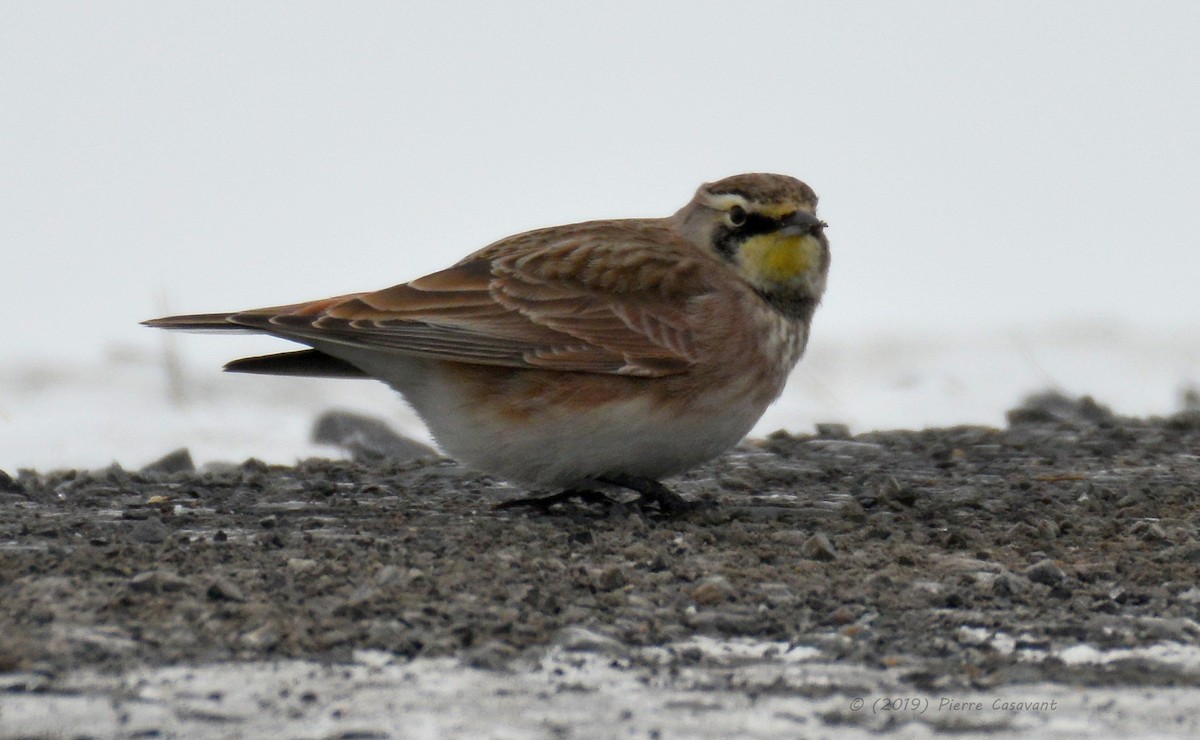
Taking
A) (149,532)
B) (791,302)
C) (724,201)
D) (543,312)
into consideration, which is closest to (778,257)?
(791,302)

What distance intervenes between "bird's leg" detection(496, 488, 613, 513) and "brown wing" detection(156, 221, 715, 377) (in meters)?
0.58

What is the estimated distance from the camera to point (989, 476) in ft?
25.4

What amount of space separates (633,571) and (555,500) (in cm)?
136

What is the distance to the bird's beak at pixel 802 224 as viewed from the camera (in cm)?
669

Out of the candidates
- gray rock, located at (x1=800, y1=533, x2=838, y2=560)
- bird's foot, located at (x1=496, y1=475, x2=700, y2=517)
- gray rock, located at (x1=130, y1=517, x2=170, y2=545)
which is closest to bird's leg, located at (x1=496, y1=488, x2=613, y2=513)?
bird's foot, located at (x1=496, y1=475, x2=700, y2=517)

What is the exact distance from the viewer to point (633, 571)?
553 cm

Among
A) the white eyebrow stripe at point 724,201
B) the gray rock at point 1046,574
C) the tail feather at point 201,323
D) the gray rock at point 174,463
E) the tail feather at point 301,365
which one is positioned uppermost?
the white eyebrow stripe at point 724,201

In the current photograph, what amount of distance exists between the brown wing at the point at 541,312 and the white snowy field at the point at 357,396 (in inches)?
101

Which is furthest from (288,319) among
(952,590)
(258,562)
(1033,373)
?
(1033,373)

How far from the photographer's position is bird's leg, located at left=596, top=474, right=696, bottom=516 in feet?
21.6

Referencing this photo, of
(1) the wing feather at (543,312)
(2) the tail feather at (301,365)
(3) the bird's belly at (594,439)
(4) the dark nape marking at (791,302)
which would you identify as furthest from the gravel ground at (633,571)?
(4) the dark nape marking at (791,302)

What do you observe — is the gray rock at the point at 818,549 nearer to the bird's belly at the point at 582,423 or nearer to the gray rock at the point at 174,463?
the bird's belly at the point at 582,423

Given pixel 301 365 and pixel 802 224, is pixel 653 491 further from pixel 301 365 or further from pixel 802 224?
pixel 301 365

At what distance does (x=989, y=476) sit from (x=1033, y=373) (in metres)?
4.36
